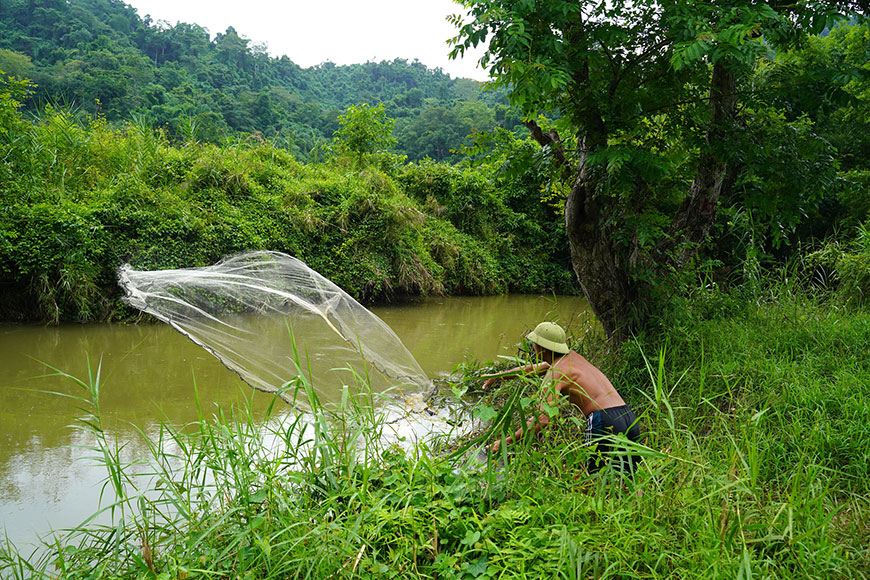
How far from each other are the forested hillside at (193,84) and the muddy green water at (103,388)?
5310 mm

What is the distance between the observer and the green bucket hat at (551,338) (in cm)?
307

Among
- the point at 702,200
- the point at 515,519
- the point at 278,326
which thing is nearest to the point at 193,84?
the point at 278,326

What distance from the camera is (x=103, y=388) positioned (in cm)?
508

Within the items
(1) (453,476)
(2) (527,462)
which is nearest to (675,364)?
(2) (527,462)

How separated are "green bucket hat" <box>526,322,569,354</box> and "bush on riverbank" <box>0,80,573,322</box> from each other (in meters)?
6.96

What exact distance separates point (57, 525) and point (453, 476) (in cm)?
227

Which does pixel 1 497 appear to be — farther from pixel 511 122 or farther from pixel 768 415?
pixel 511 122

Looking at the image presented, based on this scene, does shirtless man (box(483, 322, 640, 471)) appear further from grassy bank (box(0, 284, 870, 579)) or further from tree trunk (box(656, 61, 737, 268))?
tree trunk (box(656, 61, 737, 268))

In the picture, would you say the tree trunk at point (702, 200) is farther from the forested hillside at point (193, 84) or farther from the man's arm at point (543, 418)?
the forested hillside at point (193, 84)

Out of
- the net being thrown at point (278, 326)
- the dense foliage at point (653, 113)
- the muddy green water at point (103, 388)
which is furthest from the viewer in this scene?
the net being thrown at point (278, 326)

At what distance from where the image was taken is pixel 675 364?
13.3 ft

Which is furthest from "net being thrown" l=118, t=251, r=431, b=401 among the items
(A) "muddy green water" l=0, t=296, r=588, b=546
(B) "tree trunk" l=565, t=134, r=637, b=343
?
(B) "tree trunk" l=565, t=134, r=637, b=343

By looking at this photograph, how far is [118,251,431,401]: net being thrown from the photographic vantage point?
12.1ft

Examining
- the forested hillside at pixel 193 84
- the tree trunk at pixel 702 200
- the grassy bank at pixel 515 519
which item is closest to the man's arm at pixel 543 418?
→ the grassy bank at pixel 515 519
